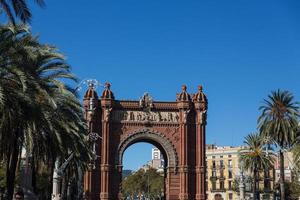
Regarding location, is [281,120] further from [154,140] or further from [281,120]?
[154,140]

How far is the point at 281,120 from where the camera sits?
5641 centimetres

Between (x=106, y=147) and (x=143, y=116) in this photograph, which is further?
(x=143, y=116)

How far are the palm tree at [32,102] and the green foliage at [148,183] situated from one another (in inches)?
3744

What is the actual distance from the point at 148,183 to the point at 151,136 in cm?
7241

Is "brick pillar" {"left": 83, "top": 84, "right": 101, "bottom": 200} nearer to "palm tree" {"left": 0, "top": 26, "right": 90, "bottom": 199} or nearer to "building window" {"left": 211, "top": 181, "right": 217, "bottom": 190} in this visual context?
"palm tree" {"left": 0, "top": 26, "right": 90, "bottom": 199}

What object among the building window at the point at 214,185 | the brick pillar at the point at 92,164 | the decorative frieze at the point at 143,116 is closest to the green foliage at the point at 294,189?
the decorative frieze at the point at 143,116

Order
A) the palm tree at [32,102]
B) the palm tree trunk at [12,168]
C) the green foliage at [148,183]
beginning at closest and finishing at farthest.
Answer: the palm tree at [32,102] → the palm tree trunk at [12,168] → the green foliage at [148,183]

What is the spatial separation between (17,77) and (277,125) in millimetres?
37404

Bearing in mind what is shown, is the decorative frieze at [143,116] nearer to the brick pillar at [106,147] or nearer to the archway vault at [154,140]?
the brick pillar at [106,147]

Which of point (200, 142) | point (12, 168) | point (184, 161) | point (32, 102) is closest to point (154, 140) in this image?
point (184, 161)

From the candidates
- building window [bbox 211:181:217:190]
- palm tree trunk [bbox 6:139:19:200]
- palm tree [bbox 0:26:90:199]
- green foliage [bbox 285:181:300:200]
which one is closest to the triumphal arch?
green foliage [bbox 285:181:300:200]

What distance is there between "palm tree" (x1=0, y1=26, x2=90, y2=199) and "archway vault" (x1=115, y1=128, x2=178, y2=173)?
3040 cm

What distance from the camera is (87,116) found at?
216ft

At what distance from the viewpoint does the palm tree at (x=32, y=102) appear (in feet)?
78.0
